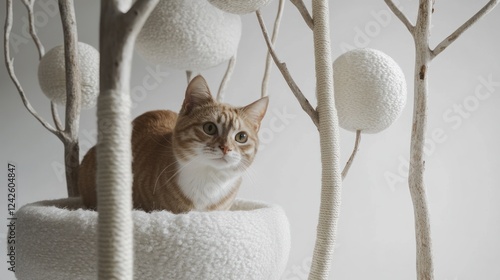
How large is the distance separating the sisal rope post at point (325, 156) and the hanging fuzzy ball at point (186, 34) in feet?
0.55

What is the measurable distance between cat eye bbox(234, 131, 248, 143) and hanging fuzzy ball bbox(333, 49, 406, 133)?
14 centimetres

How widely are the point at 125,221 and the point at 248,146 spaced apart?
37 centimetres

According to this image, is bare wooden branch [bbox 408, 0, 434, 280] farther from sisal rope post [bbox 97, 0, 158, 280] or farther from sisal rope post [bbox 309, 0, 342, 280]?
sisal rope post [bbox 97, 0, 158, 280]

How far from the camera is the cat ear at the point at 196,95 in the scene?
2.14 feet

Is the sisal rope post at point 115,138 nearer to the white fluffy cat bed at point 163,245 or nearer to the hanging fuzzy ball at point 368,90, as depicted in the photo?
the white fluffy cat bed at point 163,245

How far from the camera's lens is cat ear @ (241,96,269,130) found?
70cm

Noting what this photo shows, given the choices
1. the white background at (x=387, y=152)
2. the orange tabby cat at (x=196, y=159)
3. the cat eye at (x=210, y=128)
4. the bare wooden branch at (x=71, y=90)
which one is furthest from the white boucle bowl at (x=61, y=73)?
the white background at (x=387, y=152)

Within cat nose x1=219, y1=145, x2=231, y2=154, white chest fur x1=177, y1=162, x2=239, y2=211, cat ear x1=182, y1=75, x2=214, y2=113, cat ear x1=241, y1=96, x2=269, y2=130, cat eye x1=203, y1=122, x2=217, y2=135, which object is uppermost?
cat ear x1=182, y1=75, x2=214, y2=113

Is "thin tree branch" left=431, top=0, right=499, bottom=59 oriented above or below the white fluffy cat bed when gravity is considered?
above

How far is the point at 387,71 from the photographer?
658 mm

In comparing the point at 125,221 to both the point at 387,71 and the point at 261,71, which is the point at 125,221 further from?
the point at 261,71

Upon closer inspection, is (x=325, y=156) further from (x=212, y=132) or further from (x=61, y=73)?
(x=61, y=73)

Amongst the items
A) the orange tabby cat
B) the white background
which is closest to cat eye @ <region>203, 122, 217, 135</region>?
the orange tabby cat

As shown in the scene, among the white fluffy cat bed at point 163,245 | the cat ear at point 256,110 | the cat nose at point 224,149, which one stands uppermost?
the cat ear at point 256,110
